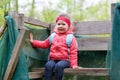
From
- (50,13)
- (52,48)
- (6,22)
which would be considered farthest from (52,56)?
(50,13)

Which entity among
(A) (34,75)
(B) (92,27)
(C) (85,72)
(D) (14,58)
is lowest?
(A) (34,75)

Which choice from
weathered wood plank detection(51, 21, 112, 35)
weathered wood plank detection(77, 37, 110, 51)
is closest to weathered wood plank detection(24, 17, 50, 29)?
weathered wood plank detection(51, 21, 112, 35)

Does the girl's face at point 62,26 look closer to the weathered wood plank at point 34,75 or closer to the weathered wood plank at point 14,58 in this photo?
the weathered wood plank at point 34,75

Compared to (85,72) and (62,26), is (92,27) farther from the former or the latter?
(85,72)

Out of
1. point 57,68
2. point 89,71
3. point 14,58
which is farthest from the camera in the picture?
point 57,68

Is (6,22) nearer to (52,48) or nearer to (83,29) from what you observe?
(52,48)

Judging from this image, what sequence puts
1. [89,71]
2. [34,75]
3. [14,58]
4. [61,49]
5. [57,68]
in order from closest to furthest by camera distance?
[14,58]
[89,71]
[57,68]
[34,75]
[61,49]

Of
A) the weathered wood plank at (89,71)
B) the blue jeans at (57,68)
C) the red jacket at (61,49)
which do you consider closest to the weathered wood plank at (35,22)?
the red jacket at (61,49)

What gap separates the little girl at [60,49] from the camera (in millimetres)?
5168

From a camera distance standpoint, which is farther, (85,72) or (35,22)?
(35,22)

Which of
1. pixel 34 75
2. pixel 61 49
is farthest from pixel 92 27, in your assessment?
pixel 34 75

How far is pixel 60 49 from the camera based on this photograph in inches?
212

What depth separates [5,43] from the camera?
15.4ft

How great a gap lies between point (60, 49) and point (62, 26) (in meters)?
0.37
